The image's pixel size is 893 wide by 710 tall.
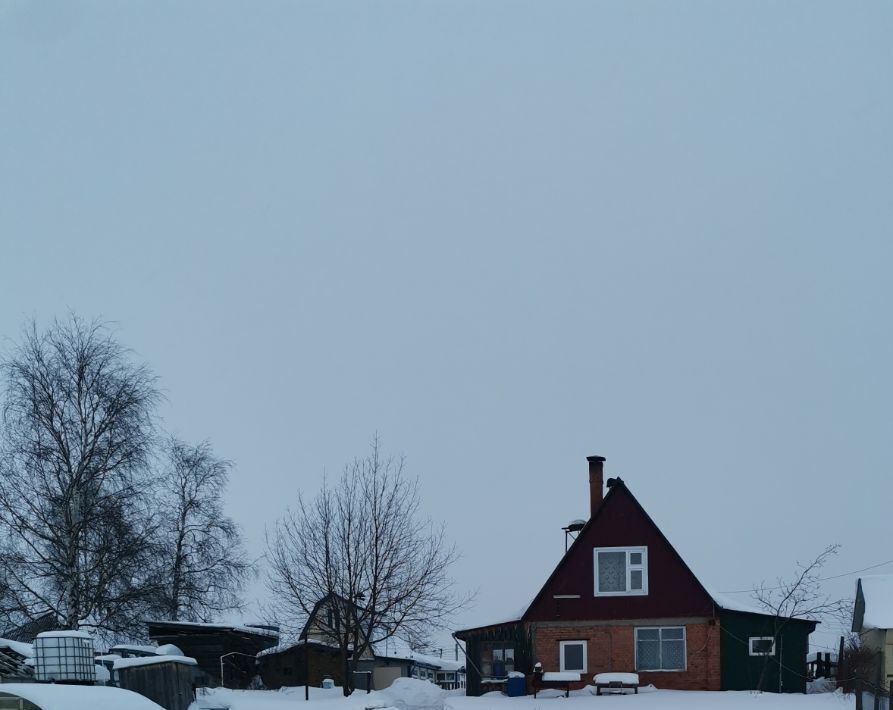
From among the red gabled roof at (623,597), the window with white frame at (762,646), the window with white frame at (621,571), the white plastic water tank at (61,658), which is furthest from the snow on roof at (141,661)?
the window with white frame at (762,646)

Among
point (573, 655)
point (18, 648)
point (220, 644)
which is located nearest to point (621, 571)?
point (573, 655)

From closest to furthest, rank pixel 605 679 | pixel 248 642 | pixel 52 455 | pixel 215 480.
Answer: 1. pixel 605 679
2. pixel 52 455
3. pixel 248 642
4. pixel 215 480

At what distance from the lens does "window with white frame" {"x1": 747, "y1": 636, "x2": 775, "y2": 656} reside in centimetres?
3600

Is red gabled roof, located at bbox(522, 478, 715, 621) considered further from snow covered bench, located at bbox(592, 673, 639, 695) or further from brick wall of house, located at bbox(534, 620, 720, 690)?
snow covered bench, located at bbox(592, 673, 639, 695)

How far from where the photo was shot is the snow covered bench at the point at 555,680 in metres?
35.1

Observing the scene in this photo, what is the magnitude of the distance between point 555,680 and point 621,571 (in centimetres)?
456

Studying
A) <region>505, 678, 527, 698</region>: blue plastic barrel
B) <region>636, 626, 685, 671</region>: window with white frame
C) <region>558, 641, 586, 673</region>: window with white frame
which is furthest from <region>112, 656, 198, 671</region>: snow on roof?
<region>636, 626, 685, 671</region>: window with white frame

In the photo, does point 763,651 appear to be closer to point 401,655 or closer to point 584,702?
point 584,702

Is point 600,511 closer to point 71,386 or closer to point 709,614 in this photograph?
point 709,614

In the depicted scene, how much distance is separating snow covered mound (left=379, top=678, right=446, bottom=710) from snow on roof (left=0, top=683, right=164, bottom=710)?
42.5ft

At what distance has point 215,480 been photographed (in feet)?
181

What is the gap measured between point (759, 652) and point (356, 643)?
13.4 metres

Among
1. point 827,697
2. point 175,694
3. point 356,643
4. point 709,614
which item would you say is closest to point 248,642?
point 356,643

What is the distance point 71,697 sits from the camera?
21031 mm
